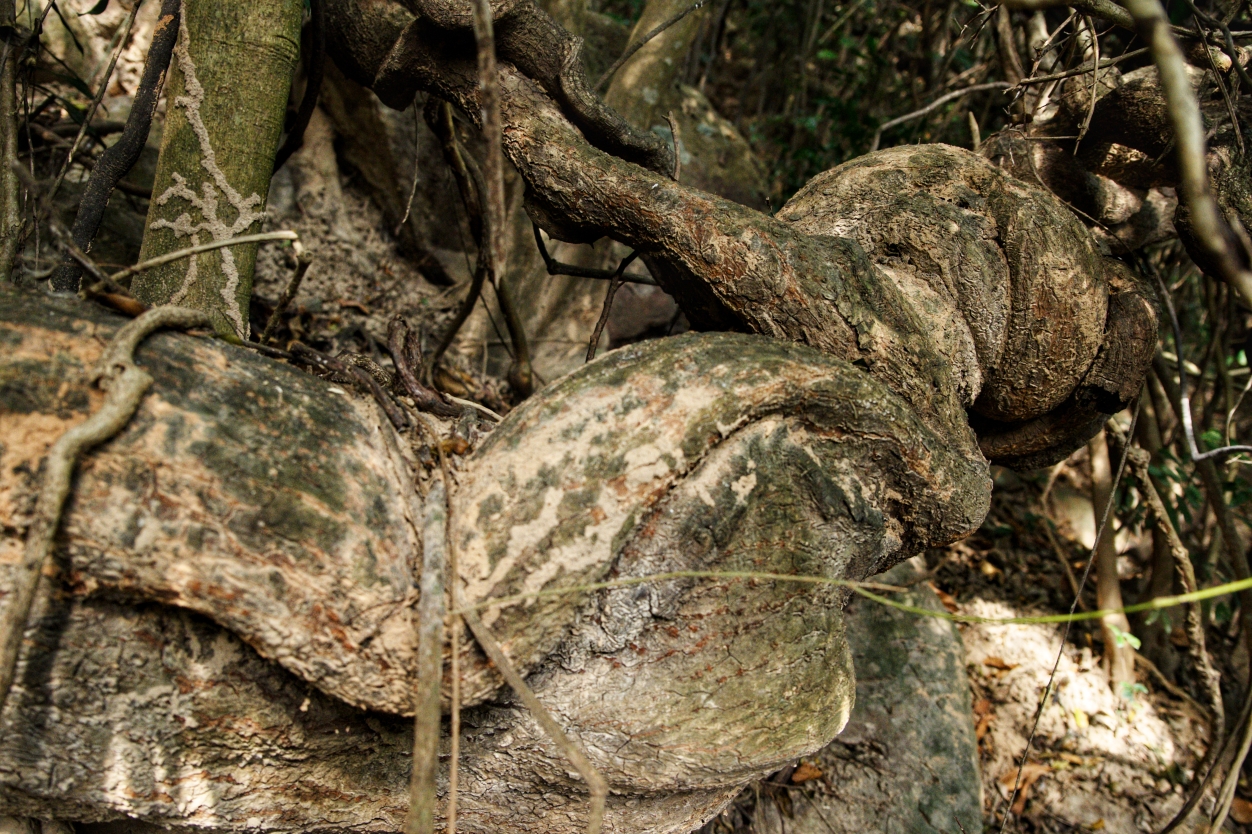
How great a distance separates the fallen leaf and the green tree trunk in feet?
6.43

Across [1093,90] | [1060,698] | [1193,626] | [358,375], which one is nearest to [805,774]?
[1060,698]

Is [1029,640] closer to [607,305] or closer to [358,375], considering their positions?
[607,305]

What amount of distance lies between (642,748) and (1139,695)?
2609 mm

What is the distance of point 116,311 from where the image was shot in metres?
1.20

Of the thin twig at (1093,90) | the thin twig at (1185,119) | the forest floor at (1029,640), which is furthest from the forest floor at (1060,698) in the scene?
the thin twig at (1185,119)

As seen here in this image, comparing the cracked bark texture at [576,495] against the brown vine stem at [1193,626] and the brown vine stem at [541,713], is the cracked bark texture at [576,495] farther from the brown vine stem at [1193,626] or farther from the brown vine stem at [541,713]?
the brown vine stem at [1193,626]

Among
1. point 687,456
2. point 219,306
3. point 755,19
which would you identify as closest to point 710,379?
point 687,456

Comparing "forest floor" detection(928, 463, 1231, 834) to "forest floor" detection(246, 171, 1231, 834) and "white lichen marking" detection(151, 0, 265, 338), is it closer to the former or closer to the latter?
"forest floor" detection(246, 171, 1231, 834)

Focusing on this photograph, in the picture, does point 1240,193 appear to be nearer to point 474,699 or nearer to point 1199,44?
point 1199,44

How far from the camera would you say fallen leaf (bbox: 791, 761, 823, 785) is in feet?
7.64

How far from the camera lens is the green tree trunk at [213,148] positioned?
1.75m

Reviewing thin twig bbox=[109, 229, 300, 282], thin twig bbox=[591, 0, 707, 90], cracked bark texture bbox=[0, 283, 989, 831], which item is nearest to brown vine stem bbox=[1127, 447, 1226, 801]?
cracked bark texture bbox=[0, 283, 989, 831]

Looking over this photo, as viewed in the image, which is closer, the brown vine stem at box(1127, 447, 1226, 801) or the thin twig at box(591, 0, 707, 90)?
the thin twig at box(591, 0, 707, 90)

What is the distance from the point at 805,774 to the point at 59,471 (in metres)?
2.11
